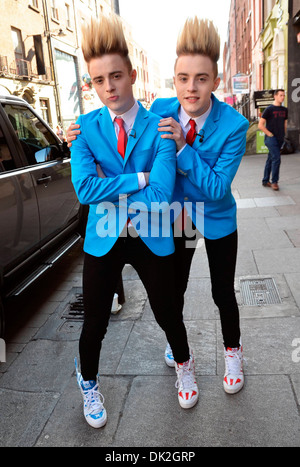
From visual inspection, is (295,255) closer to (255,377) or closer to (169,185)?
(255,377)

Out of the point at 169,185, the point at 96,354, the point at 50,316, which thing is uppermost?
the point at 169,185

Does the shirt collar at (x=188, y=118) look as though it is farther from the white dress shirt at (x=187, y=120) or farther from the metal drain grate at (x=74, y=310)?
the metal drain grate at (x=74, y=310)

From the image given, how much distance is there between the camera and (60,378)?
8.87 ft

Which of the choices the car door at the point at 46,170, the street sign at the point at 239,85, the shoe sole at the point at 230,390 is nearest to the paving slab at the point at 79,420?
the shoe sole at the point at 230,390

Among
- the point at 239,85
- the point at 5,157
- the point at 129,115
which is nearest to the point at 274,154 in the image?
the point at 5,157

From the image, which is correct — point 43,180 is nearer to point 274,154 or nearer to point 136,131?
point 136,131

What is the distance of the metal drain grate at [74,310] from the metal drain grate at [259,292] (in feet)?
4.76

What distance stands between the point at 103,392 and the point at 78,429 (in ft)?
1.07

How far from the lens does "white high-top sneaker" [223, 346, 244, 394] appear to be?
2395mm

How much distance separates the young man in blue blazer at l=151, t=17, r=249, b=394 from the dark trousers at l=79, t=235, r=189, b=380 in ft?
Result: 0.86

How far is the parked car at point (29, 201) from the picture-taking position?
3191 mm

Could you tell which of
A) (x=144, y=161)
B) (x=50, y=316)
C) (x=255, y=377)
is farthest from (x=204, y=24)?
(x=50, y=316)

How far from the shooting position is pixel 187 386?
233 centimetres

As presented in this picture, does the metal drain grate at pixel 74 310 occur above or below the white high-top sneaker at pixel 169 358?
below
